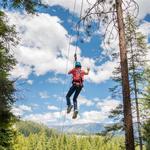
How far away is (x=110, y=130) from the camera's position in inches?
1404

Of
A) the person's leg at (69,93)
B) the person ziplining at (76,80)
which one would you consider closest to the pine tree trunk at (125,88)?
the person ziplining at (76,80)

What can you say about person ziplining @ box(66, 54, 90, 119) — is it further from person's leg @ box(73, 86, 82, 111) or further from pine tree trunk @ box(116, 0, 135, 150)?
pine tree trunk @ box(116, 0, 135, 150)

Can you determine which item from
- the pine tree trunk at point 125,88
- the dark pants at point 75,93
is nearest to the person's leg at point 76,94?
the dark pants at point 75,93

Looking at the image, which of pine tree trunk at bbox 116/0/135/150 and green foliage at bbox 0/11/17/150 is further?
green foliage at bbox 0/11/17/150

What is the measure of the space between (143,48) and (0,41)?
54.2 feet

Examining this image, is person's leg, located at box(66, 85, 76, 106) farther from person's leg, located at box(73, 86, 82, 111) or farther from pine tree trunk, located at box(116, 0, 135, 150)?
pine tree trunk, located at box(116, 0, 135, 150)

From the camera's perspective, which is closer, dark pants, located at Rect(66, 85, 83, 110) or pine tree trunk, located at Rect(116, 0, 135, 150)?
pine tree trunk, located at Rect(116, 0, 135, 150)

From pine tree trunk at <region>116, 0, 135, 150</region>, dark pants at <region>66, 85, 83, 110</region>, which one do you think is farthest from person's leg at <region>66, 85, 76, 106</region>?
pine tree trunk at <region>116, 0, 135, 150</region>

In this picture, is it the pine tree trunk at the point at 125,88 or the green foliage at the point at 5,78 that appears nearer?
the pine tree trunk at the point at 125,88

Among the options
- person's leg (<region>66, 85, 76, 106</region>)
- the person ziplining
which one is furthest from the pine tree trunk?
person's leg (<region>66, 85, 76, 106</region>)

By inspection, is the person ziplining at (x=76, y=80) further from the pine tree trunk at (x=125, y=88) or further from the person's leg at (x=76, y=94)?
the pine tree trunk at (x=125, y=88)

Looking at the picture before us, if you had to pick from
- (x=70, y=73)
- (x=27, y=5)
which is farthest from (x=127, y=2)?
(x=27, y=5)

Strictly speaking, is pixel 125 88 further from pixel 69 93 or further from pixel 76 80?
pixel 69 93

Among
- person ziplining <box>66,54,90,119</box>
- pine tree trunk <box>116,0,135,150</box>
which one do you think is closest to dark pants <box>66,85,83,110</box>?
person ziplining <box>66,54,90,119</box>
